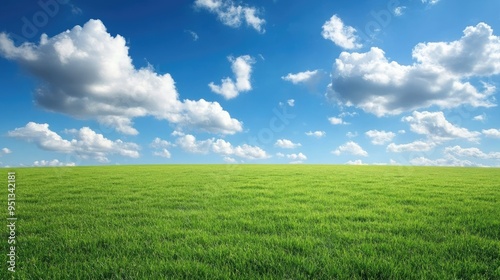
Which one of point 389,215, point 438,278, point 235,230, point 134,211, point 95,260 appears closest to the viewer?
point 438,278

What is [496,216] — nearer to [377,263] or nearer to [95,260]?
[377,263]

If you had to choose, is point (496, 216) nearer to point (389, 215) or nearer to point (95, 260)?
point (389, 215)

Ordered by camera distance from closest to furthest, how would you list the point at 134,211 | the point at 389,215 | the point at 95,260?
the point at 95,260
the point at 389,215
the point at 134,211

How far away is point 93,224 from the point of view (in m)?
8.27

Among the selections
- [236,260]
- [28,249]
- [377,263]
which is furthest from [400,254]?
[28,249]

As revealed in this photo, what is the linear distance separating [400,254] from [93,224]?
7.38m

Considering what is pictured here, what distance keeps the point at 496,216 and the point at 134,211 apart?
432 inches

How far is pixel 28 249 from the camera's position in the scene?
6363mm

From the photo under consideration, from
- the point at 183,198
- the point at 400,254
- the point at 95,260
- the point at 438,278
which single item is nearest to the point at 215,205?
the point at 183,198

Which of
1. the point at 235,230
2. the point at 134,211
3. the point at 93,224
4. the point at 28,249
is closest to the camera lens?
the point at 28,249

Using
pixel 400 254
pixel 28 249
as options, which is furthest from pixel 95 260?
pixel 400 254

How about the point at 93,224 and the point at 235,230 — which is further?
the point at 93,224

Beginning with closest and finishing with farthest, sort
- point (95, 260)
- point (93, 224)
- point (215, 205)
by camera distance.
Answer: point (95, 260) < point (93, 224) < point (215, 205)

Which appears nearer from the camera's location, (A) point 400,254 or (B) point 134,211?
(A) point 400,254
